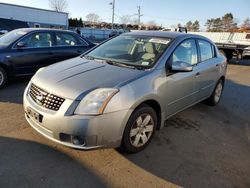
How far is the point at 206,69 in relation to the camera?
486cm

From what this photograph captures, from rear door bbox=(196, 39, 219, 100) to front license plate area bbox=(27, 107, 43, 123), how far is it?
2809 mm

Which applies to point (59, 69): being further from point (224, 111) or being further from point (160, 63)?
point (224, 111)

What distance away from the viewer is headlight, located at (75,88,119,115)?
9.29 ft

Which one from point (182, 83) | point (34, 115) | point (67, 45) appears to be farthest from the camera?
point (67, 45)

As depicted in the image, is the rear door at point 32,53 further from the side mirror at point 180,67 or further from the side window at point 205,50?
the side mirror at point 180,67

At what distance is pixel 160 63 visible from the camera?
3.63 metres

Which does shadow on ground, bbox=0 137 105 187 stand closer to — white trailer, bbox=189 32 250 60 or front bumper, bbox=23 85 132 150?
front bumper, bbox=23 85 132 150

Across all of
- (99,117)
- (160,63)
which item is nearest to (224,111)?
(160,63)

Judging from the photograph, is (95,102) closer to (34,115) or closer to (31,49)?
(34,115)

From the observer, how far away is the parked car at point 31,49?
606 cm

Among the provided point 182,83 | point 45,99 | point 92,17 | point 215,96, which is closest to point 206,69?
point 182,83

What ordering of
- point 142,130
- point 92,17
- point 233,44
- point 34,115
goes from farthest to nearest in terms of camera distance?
point 92,17
point 233,44
point 142,130
point 34,115

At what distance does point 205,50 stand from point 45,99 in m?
3.41

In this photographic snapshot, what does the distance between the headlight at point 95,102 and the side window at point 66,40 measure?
4.64m
